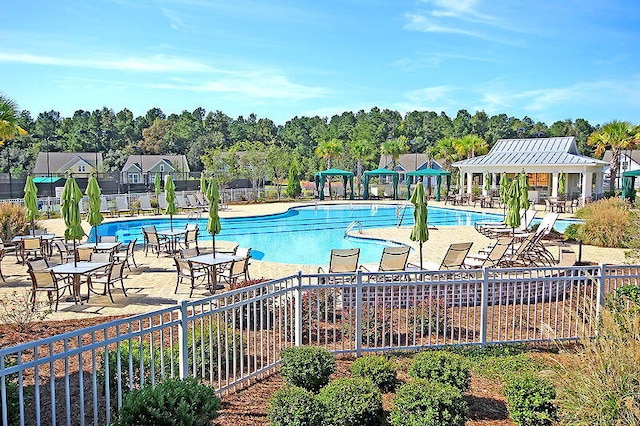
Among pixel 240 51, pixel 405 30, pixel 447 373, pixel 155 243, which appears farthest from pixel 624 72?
pixel 447 373

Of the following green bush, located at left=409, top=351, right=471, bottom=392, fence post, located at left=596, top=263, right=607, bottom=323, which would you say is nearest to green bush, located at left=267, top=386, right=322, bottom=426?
green bush, located at left=409, top=351, right=471, bottom=392

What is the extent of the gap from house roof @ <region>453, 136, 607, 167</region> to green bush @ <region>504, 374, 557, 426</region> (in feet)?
95.8

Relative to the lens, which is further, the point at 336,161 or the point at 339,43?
the point at 336,161

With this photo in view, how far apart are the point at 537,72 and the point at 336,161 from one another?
2203 centimetres

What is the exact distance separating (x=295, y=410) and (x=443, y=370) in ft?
5.45

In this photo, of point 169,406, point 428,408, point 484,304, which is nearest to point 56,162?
point 484,304

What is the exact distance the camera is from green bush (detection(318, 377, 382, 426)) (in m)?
4.13

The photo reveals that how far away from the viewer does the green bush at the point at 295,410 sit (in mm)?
3979

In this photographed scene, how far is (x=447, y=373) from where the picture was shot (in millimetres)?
4898

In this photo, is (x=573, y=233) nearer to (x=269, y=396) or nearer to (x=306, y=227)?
(x=306, y=227)

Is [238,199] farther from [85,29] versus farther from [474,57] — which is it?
[85,29]

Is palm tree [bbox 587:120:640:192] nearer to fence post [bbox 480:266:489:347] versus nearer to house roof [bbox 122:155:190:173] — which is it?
fence post [bbox 480:266:489:347]

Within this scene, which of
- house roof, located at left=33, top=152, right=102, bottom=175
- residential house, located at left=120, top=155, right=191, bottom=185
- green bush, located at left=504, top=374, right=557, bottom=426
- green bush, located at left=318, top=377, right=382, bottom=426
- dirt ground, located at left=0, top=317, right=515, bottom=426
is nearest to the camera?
green bush, located at left=318, top=377, right=382, bottom=426

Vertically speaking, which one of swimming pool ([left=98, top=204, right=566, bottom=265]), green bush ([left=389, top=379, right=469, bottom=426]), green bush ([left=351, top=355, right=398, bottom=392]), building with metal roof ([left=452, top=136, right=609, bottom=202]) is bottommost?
swimming pool ([left=98, top=204, right=566, bottom=265])
